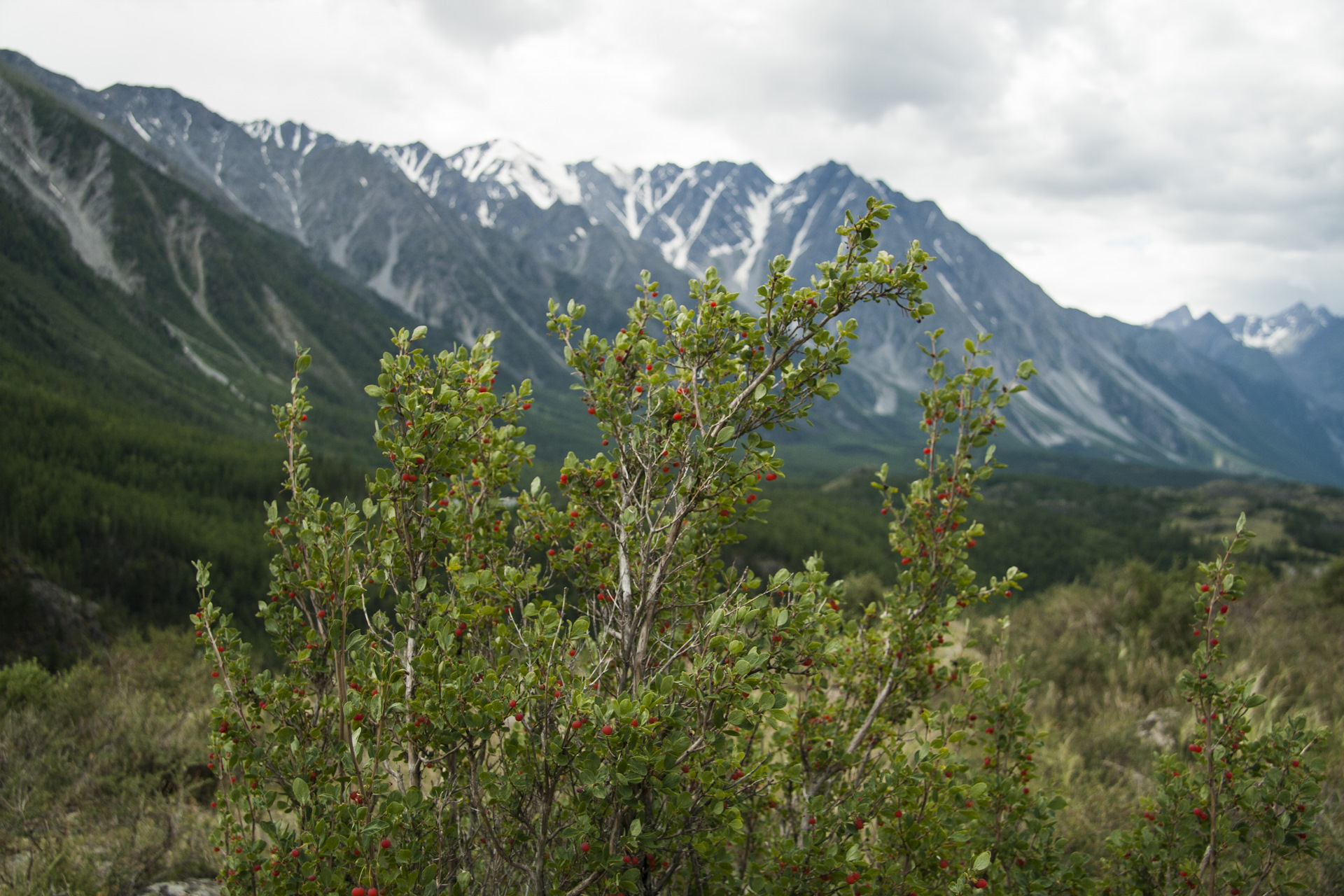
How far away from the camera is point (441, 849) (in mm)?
3357

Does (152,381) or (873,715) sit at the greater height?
(873,715)

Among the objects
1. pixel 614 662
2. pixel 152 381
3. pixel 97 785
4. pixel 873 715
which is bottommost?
pixel 152 381

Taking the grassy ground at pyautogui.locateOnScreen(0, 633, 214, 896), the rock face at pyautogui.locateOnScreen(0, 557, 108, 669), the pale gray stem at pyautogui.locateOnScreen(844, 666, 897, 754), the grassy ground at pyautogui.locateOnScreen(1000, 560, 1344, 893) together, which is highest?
the pale gray stem at pyautogui.locateOnScreen(844, 666, 897, 754)

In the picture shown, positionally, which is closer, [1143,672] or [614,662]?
[614,662]

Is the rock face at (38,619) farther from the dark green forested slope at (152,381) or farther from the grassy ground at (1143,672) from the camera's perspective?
the grassy ground at (1143,672)

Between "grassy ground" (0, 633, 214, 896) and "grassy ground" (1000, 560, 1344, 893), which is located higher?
"grassy ground" (1000, 560, 1344, 893)

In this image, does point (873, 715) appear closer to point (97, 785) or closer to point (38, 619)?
point (97, 785)

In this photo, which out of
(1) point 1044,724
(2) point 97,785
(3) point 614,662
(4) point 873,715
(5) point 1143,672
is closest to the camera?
(3) point 614,662

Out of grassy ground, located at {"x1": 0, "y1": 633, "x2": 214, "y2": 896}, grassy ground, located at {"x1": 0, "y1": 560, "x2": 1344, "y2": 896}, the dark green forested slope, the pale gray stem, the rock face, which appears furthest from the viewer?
the dark green forested slope

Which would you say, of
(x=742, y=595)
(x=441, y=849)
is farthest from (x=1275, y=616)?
(x=441, y=849)

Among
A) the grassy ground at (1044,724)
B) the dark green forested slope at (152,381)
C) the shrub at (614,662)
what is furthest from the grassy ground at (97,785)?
the dark green forested slope at (152,381)

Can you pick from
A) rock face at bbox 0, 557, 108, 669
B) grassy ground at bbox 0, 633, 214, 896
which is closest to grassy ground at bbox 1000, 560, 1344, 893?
grassy ground at bbox 0, 633, 214, 896

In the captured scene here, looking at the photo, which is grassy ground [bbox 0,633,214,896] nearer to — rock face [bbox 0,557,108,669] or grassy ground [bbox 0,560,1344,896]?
grassy ground [bbox 0,560,1344,896]

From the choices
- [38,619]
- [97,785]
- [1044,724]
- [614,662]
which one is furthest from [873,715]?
[38,619]
